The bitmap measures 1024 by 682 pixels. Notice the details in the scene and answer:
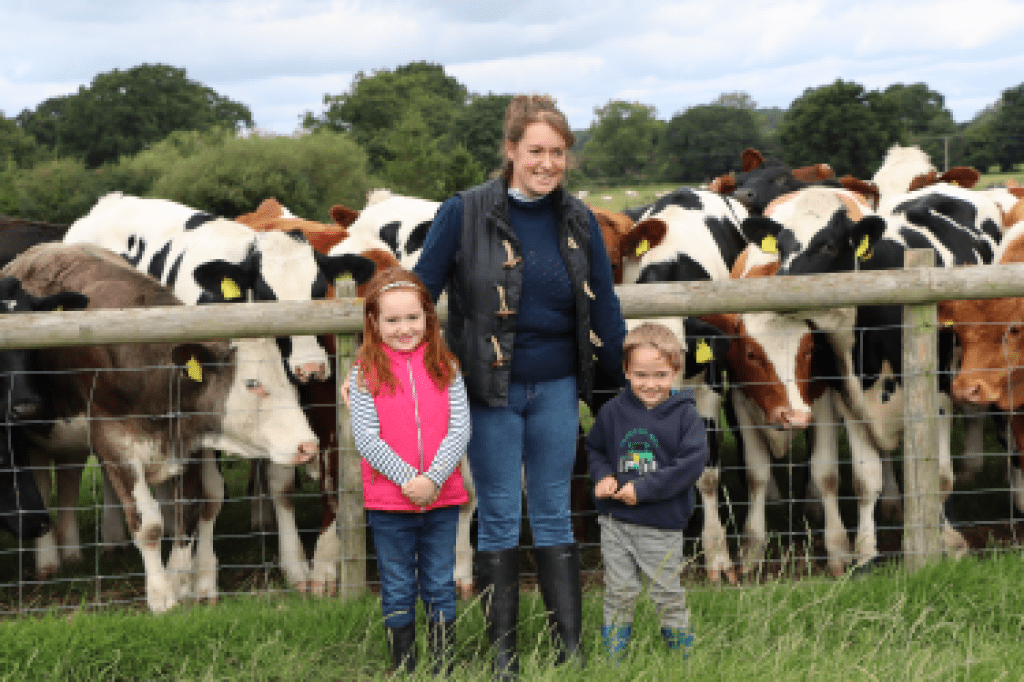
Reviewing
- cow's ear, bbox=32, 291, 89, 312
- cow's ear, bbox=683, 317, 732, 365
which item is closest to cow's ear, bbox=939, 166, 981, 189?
cow's ear, bbox=683, 317, 732, 365

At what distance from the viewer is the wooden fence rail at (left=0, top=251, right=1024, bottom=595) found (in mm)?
3990

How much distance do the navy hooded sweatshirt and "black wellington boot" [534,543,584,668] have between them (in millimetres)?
231

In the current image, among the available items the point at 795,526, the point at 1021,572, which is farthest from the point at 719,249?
the point at 1021,572

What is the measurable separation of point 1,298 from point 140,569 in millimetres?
1716

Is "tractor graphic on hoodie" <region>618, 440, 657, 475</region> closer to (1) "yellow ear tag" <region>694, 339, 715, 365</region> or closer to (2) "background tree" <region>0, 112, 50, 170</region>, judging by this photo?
(1) "yellow ear tag" <region>694, 339, 715, 365</region>

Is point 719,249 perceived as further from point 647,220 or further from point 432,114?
point 432,114

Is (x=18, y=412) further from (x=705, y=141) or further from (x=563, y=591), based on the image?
(x=705, y=141)

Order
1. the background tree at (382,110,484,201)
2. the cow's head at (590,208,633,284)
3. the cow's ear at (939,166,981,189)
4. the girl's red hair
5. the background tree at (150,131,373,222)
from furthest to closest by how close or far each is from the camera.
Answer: the background tree at (382,110,484,201)
the background tree at (150,131,373,222)
the cow's ear at (939,166,981,189)
the cow's head at (590,208,633,284)
the girl's red hair

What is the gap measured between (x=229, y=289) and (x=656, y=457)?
10.2ft

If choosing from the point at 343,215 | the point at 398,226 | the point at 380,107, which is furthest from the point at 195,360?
the point at 380,107

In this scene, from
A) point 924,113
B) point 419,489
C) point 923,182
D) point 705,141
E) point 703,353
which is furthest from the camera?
point 705,141

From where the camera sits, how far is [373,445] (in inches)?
126

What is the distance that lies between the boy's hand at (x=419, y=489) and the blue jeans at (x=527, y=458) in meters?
0.26

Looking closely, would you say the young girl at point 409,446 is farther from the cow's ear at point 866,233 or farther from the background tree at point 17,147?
the background tree at point 17,147
